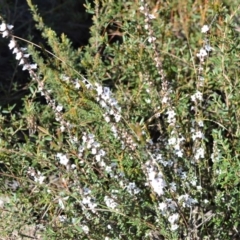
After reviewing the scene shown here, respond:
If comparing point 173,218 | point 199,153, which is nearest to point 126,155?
point 199,153

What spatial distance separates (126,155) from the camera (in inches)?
106

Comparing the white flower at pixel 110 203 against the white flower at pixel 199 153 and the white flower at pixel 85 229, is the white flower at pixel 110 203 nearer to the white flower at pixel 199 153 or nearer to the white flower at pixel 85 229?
the white flower at pixel 85 229

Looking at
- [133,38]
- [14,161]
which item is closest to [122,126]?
[14,161]

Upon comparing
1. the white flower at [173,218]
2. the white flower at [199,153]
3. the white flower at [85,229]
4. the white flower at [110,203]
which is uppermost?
the white flower at [199,153]

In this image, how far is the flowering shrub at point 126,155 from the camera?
7.86ft

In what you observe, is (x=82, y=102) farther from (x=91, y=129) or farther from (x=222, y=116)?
(x=222, y=116)

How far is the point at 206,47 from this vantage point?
251 centimetres

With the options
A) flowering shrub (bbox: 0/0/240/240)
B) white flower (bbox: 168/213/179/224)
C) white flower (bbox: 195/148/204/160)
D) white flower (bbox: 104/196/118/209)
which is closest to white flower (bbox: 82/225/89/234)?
flowering shrub (bbox: 0/0/240/240)

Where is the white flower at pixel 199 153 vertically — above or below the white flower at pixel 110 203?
above

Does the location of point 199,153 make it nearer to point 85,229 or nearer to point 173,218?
point 173,218

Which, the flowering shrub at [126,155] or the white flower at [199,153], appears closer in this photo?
the flowering shrub at [126,155]

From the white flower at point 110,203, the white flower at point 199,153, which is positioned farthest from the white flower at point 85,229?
the white flower at point 199,153

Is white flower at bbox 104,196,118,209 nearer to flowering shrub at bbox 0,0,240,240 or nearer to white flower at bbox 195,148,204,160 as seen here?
flowering shrub at bbox 0,0,240,240

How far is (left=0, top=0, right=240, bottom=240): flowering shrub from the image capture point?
2.40 meters
